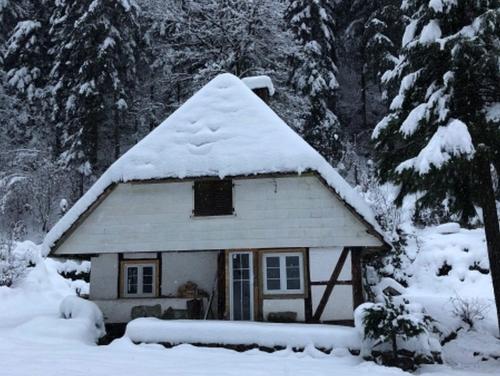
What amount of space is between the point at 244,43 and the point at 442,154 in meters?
16.1

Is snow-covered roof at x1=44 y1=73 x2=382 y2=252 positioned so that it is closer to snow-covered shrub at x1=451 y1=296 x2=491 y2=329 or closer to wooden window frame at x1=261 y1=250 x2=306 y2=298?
wooden window frame at x1=261 y1=250 x2=306 y2=298

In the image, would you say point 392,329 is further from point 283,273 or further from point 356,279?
point 283,273

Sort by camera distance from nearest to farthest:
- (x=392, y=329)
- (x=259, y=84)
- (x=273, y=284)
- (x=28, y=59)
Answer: (x=392, y=329) → (x=273, y=284) → (x=259, y=84) → (x=28, y=59)

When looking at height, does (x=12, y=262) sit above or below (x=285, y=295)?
above

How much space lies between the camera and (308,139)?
26.3 m

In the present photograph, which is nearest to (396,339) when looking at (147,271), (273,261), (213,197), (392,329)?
(392,329)

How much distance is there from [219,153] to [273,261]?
3.21 meters

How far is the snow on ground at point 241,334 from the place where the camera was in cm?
1048

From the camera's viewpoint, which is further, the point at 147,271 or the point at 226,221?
the point at 147,271

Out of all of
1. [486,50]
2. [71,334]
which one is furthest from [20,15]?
[486,50]

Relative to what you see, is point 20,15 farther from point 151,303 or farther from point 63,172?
point 151,303

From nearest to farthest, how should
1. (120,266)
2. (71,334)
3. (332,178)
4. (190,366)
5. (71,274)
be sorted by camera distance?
(190,366), (71,334), (332,178), (120,266), (71,274)

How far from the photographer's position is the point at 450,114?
11.0m

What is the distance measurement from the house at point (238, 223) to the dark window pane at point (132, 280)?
2.08 ft
